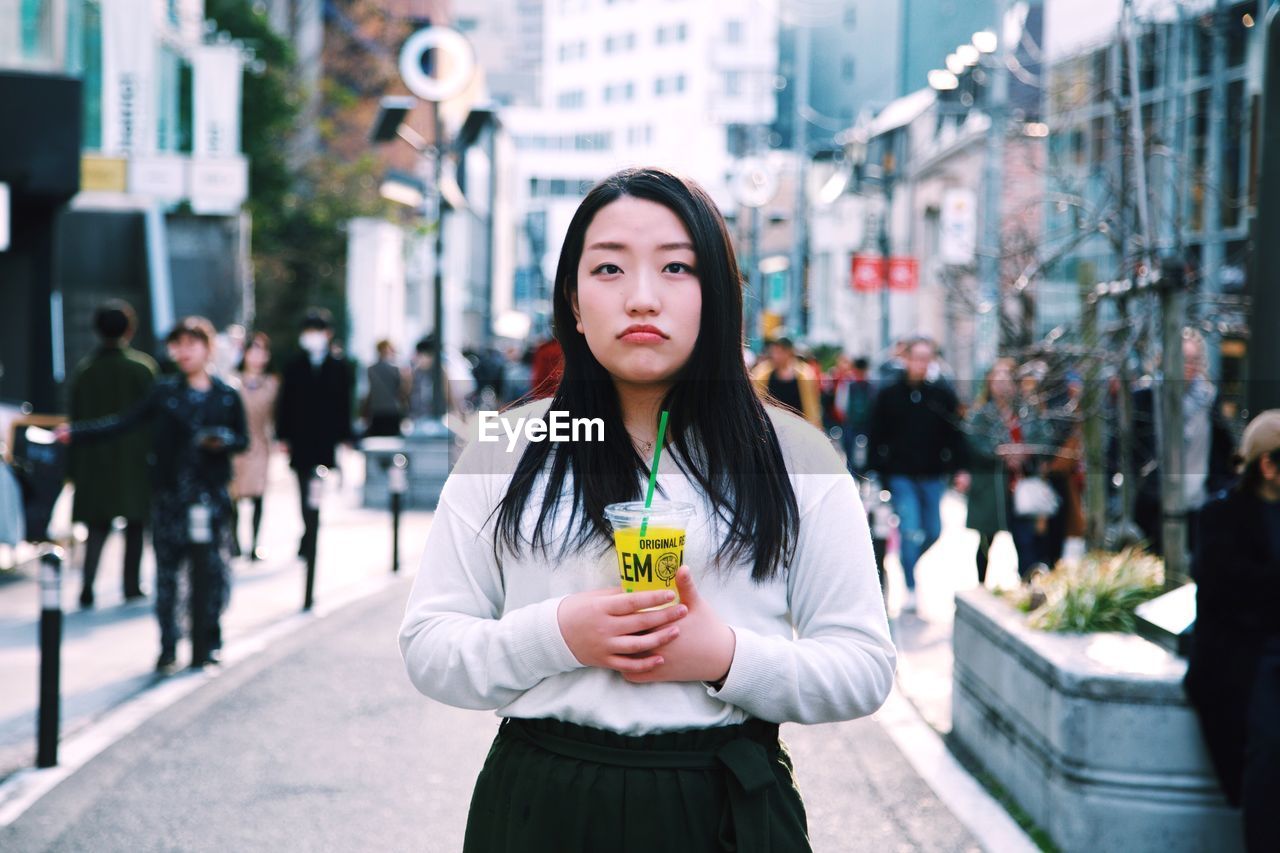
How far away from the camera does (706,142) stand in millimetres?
61969

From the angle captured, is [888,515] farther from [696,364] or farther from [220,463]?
[696,364]

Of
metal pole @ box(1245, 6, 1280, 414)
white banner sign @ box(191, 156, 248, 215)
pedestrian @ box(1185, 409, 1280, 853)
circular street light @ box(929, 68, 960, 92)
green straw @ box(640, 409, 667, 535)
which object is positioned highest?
circular street light @ box(929, 68, 960, 92)

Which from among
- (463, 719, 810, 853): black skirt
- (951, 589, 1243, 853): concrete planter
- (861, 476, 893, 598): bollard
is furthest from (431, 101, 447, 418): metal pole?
(463, 719, 810, 853): black skirt

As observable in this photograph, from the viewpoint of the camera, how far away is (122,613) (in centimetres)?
1107

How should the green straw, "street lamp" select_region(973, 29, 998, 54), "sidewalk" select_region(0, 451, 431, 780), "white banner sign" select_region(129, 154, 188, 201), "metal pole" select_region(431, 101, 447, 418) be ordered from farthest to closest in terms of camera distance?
1. "white banner sign" select_region(129, 154, 188, 201)
2. "metal pole" select_region(431, 101, 447, 418)
3. "street lamp" select_region(973, 29, 998, 54)
4. "sidewalk" select_region(0, 451, 431, 780)
5. the green straw

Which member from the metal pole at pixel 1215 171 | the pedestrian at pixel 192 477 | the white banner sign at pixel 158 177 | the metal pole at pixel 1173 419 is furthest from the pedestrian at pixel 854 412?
the metal pole at pixel 1173 419

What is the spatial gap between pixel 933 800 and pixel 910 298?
44277 millimetres

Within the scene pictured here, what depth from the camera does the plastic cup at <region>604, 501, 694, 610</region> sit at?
213cm

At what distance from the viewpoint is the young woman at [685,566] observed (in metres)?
2.31

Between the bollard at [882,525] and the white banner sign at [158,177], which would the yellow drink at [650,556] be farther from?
the white banner sign at [158,177]

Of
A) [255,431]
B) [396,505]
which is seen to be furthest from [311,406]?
[396,505]

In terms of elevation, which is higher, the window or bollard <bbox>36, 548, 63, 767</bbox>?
the window

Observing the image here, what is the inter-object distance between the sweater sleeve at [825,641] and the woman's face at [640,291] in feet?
1.09

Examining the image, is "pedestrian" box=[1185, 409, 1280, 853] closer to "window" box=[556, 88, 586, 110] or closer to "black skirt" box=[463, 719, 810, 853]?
"black skirt" box=[463, 719, 810, 853]
